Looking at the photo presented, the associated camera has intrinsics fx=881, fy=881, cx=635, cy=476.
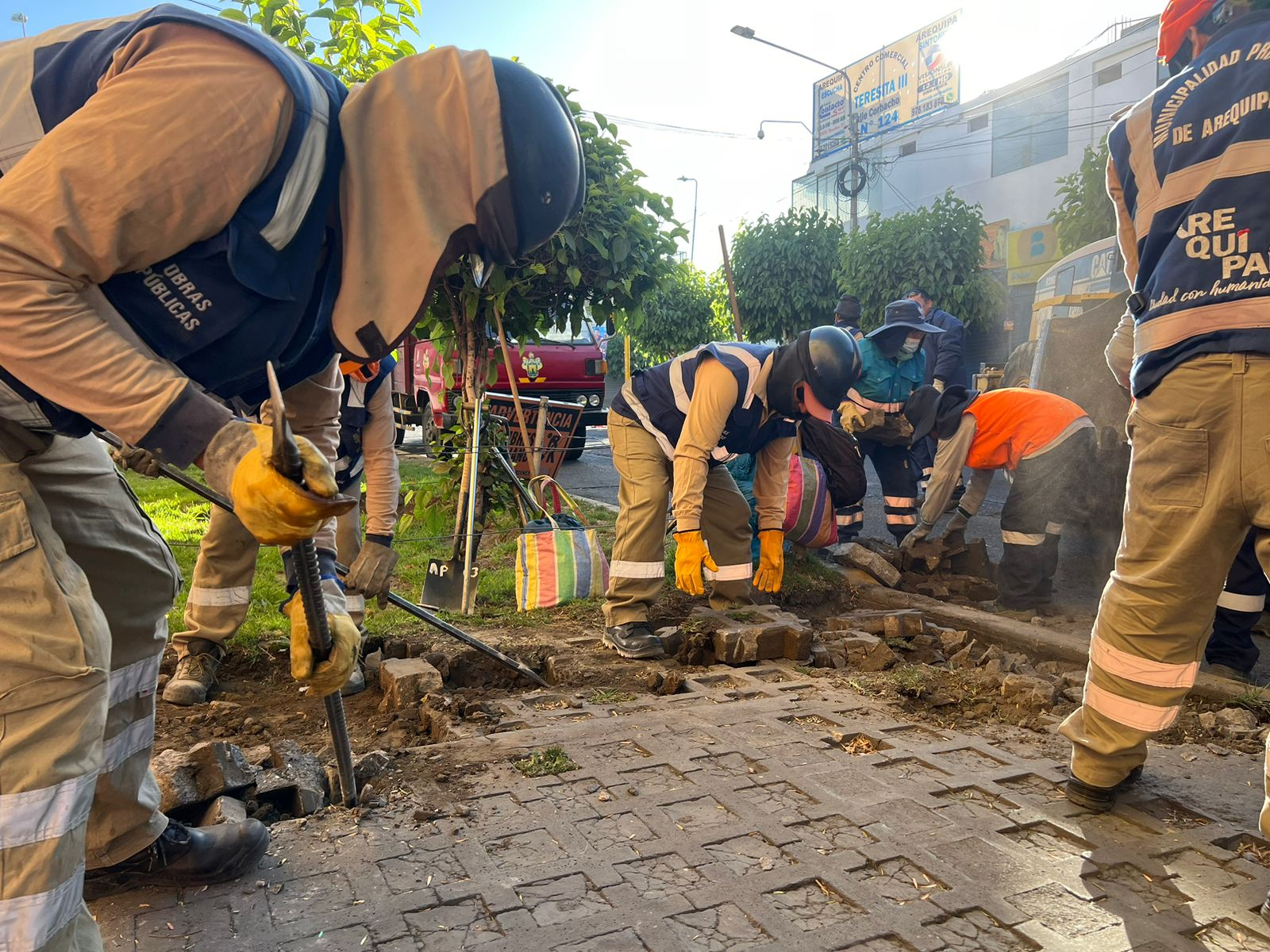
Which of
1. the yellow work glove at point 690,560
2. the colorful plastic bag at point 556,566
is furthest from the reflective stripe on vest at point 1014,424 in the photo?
the colorful plastic bag at point 556,566

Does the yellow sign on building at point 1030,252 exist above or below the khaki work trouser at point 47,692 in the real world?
above

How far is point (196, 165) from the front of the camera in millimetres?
1456

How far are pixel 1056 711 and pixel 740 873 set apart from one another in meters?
1.91

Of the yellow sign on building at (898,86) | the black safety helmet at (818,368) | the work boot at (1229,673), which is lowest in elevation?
the work boot at (1229,673)

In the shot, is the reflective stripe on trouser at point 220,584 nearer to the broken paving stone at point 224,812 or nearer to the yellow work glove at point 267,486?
the broken paving stone at point 224,812

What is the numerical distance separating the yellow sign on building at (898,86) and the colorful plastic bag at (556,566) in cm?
2450

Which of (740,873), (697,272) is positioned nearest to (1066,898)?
(740,873)

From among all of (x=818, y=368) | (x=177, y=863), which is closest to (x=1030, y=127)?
(x=818, y=368)

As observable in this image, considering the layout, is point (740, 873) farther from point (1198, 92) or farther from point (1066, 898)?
point (1198, 92)

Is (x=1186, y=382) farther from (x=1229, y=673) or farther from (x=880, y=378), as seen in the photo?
(x=880, y=378)

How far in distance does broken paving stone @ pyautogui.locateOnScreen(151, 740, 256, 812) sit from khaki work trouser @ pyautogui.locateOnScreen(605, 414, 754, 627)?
A: 222cm

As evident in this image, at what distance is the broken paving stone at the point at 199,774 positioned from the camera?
7.99 feet

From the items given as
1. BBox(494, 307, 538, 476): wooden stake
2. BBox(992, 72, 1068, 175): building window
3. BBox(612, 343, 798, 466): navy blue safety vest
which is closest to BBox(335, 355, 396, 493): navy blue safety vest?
BBox(494, 307, 538, 476): wooden stake

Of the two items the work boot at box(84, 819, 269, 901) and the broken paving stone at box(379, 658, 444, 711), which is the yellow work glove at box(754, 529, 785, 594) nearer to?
the broken paving stone at box(379, 658, 444, 711)
